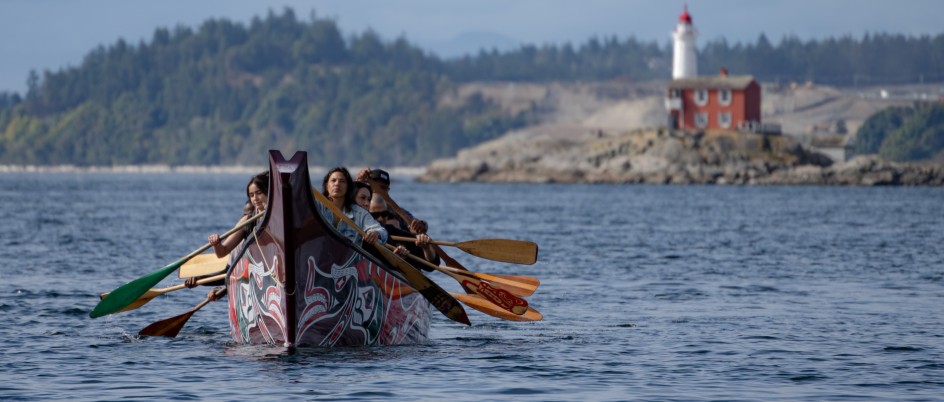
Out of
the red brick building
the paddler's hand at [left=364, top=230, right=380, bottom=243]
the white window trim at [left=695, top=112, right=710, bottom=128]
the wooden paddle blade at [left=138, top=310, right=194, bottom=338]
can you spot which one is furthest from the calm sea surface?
the white window trim at [left=695, top=112, right=710, bottom=128]

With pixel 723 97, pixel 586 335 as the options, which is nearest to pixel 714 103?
pixel 723 97

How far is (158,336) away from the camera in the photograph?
20.1 meters

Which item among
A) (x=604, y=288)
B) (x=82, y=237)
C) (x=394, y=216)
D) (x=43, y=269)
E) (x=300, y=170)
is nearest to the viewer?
(x=300, y=170)

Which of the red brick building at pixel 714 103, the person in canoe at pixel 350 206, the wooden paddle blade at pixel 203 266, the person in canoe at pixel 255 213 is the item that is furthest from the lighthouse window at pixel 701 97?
the person in canoe at pixel 255 213

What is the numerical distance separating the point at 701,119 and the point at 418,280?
105 metres

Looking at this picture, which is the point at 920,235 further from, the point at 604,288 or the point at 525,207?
the point at 525,207

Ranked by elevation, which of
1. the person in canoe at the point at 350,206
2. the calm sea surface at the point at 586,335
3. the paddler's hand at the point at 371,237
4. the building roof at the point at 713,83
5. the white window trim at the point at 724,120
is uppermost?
the building roof at the point at 713,83

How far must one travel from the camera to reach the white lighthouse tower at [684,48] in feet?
412

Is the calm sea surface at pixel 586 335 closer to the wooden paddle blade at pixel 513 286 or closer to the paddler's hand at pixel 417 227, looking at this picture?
the wooden paddle blade at pixel 513 286

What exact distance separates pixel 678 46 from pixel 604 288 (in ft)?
335

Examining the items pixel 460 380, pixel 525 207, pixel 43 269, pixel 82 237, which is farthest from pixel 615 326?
pixel 525 207

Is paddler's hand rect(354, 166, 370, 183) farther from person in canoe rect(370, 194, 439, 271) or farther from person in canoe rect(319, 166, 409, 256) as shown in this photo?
person in canoe rect(319, 166, 409, 256)

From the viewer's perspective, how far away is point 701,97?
119875 millimetres

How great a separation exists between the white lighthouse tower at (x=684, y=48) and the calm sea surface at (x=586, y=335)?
267 feet
